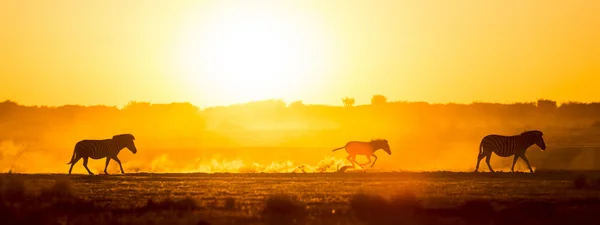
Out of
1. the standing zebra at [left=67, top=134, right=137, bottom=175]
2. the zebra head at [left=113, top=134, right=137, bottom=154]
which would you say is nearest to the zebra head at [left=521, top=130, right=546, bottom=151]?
the zebra head at [left=113, top=134, right=137, bottom=154]

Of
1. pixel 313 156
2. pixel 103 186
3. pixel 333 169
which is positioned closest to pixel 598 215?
pixel 103 186

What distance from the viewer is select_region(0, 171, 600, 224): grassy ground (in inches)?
1027

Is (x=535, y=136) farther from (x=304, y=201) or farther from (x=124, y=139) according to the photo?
(x=304, y=201)

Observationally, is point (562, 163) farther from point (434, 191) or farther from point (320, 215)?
point (320, 215)

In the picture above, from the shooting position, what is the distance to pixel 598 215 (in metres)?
27.6

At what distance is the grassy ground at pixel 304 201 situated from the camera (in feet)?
85.6

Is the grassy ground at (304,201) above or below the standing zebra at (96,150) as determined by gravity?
below

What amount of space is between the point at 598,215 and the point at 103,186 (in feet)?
70.2

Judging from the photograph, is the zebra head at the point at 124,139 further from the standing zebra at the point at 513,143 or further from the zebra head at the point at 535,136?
the zebra head at the point at 535,136

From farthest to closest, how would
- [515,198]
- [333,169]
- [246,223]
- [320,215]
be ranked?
1. [333,169]
2. [515,198]
3. [320,215]
4. [246,223]

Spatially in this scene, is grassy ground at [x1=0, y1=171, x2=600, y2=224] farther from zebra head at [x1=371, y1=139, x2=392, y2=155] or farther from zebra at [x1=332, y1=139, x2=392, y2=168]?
zebra head at [x1=371, y1=139, x2=392, y2=155]

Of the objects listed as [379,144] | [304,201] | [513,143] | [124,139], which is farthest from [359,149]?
[304,201]

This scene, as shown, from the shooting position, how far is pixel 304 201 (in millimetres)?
31719

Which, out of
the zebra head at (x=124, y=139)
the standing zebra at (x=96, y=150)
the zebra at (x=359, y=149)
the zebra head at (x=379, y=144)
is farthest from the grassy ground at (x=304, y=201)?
the zebra head at (x=379, y=144)
